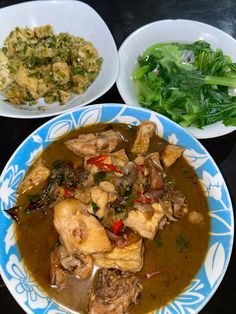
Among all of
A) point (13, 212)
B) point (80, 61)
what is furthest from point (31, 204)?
point (80, 61)

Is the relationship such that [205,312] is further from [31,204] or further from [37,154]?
[37,154]

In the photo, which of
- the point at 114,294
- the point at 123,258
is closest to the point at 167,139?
the point at 123,258

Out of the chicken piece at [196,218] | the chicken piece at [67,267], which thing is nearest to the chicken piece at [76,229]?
the chicken piece at [67,267]

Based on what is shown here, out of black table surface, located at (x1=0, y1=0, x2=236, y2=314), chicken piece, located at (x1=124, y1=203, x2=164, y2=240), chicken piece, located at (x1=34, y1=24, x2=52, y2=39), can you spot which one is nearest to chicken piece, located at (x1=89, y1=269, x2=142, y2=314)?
chicken piece, located at (x1=124, y1=203, x2=164, y2=240)

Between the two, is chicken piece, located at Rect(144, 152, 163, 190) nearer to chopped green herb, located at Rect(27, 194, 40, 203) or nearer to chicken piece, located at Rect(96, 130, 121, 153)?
chicken piece, located at Rect(96, 130, 121, 153)

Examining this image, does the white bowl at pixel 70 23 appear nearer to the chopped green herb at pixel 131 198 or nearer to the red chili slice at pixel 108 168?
the red chili slice at pixel 108 168

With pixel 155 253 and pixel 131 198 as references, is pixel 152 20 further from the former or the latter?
pixel 155 253
